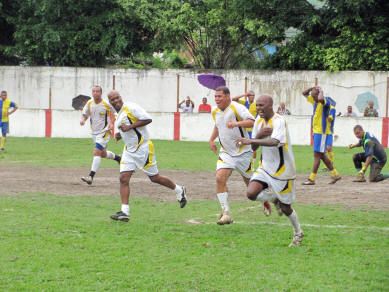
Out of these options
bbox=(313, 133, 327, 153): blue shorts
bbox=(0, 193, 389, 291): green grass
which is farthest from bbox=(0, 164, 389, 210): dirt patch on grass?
bbox=(0, 193, 389, 291): green grass

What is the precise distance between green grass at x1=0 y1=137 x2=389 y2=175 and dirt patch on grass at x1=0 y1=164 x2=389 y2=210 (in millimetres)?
1629

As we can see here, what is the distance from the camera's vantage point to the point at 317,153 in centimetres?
1454

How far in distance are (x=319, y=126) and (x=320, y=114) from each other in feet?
0.86

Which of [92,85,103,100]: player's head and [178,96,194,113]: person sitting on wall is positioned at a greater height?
[92,85,103,100]: player's head

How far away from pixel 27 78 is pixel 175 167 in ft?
58.1

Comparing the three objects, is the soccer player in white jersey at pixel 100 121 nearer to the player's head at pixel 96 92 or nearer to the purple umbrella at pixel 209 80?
the player's head at pixel 96 92

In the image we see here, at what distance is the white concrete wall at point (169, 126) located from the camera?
25.6 m

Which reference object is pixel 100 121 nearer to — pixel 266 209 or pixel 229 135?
pixel 229 135

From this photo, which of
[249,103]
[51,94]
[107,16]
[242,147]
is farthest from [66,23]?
[242,147]

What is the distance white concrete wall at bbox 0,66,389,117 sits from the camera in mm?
29177

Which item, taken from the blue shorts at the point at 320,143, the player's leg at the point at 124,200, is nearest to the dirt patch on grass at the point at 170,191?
the blue shorts at the point at 320,143

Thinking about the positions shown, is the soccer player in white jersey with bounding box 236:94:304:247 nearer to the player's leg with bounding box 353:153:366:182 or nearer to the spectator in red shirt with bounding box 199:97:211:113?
the player's leg with bounding box 353:153:366:182

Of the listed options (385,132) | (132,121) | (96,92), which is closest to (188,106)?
(385,132)

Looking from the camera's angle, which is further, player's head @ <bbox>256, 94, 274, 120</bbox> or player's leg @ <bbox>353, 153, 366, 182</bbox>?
player's leg @ <bbox>353, 153, 366, 182</bbox>
